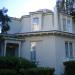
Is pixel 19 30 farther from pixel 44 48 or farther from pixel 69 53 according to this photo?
pixel 69 53

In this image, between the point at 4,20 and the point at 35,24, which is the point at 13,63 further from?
the point at 35,24

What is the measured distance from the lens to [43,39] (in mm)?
28750

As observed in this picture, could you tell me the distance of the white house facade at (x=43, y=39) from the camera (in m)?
28.2

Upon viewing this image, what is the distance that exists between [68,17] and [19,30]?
630 centimetres

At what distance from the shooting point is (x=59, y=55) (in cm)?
2830

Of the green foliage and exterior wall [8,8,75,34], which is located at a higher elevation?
exterior wall [8,8,75,34]

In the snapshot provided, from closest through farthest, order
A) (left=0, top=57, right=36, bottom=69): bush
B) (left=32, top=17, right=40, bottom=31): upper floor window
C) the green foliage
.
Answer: the green foliage, (left=0, top=57, right=36, bottom=69): bush, (left=32, top=17, right=40, bottom=31): upper floor window

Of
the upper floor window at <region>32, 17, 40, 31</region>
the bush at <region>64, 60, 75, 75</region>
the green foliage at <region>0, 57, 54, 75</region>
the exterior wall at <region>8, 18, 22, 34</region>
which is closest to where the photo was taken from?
the green foliage at <region>0, 57, 54, 75</region>

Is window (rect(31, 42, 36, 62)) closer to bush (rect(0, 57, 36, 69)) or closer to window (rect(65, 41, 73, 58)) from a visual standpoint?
window (rect(65, 41, 73, 58))

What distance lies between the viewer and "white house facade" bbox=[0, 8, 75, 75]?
92.4 feet

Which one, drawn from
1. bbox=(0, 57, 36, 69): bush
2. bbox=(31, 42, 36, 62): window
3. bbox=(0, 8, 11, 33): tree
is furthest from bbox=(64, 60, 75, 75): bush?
bbox=(0, 8, 11, 33): tree

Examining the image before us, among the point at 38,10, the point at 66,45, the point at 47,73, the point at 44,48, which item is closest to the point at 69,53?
the point at 66,45

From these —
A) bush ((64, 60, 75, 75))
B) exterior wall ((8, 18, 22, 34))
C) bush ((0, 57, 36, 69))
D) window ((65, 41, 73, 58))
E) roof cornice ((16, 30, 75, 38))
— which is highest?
exterior wall ((8, 18, 22, 34))

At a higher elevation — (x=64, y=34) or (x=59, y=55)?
(x=64, y=34)
